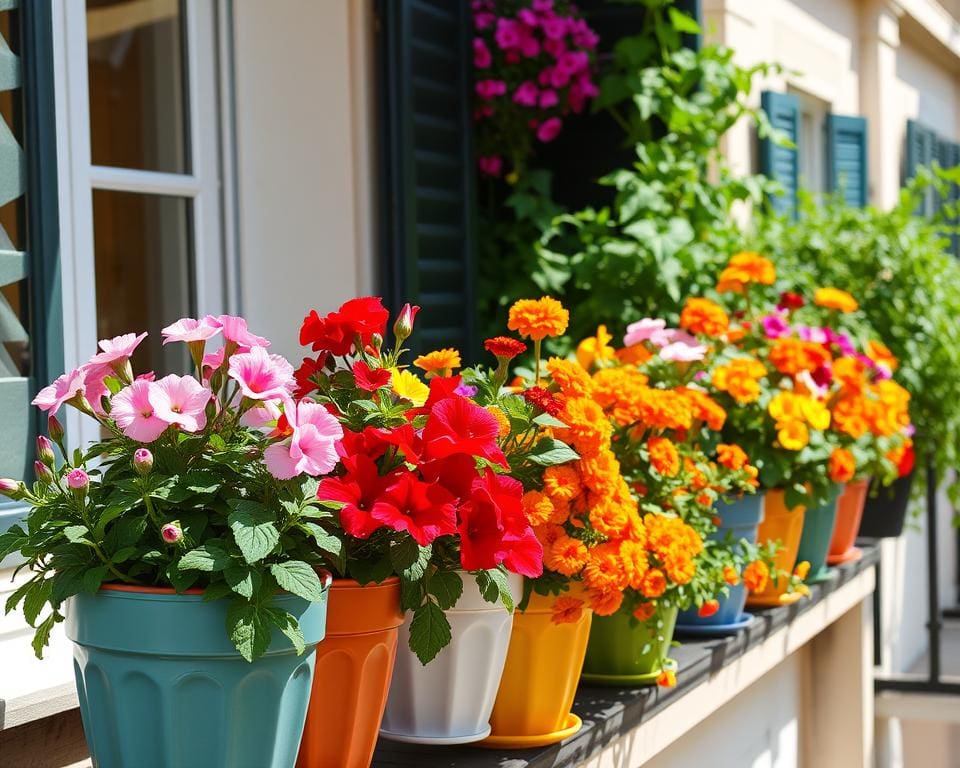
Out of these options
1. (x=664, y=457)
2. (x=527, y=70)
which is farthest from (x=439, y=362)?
(x=527, y=70)

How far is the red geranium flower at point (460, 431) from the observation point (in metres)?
1.47

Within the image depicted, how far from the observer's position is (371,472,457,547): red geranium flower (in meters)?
1.41

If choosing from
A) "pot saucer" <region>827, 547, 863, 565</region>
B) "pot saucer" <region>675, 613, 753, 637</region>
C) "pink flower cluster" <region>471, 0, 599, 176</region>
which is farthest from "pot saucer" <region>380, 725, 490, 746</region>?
"pink flower cluster" <region>471, 0, 599, 176</region>

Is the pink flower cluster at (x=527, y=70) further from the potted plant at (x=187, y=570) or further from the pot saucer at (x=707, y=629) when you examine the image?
the potted plant at (x=187, y=570)

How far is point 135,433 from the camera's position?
1.36 metres

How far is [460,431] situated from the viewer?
1.52 metres

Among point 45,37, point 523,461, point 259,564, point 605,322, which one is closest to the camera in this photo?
point 259,564

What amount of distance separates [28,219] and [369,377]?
0.74m

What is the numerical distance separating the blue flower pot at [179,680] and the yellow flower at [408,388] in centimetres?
30

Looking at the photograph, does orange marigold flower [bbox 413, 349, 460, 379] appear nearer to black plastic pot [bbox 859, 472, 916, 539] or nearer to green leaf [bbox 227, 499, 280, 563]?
green leaf [bbox 227, 499, 280, 563]

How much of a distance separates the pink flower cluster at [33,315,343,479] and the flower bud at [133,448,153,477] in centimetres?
3

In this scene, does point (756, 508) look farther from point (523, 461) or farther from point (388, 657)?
point (388, 657)

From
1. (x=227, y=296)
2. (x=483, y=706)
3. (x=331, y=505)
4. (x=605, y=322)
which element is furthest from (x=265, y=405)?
(x=605, y=322)

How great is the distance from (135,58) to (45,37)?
652 millimetres
